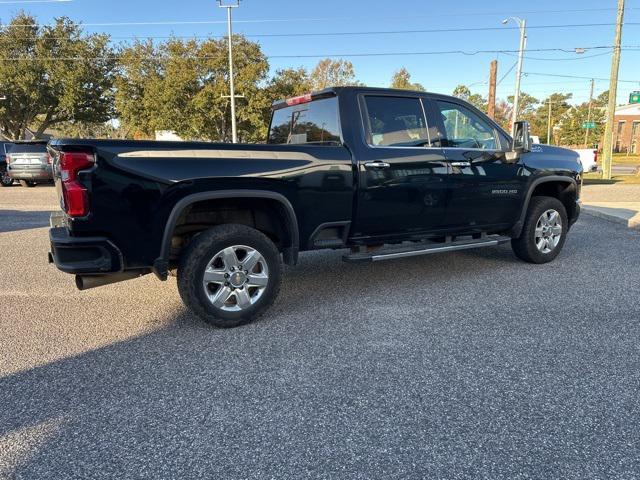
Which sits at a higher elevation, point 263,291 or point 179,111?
point 179,111

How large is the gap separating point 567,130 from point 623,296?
7270 centimetres

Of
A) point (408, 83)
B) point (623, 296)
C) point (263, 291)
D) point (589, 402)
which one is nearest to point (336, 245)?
point (263, 291)

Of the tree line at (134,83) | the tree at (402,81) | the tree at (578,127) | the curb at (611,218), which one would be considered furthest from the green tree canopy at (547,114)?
the curb at (611,218)

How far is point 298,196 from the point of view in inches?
155

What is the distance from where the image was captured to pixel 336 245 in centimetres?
431

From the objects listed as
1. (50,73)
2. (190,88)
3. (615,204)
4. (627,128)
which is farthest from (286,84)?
(627,128)

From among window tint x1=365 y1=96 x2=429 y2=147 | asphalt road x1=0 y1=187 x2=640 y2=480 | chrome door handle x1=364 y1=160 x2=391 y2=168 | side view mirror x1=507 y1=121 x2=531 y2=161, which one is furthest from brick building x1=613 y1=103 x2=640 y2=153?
asphalt road x1=0 y1=187 x2=640 y2=480

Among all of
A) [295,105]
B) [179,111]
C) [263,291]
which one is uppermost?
[179,111]

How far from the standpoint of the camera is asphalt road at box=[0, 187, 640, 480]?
2.21m

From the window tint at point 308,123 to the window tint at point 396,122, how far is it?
→ 0.34 meters

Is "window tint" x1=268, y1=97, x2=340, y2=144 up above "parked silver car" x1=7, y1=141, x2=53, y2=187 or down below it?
above

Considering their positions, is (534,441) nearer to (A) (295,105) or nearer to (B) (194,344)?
(B) (194,344)

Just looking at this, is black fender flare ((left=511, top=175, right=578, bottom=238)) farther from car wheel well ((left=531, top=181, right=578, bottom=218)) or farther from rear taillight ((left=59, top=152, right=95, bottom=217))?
rear taillight ((left=59, top=152, right=95, bottom=217))

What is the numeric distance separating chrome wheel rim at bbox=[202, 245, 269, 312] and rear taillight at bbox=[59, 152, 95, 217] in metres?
1.00
